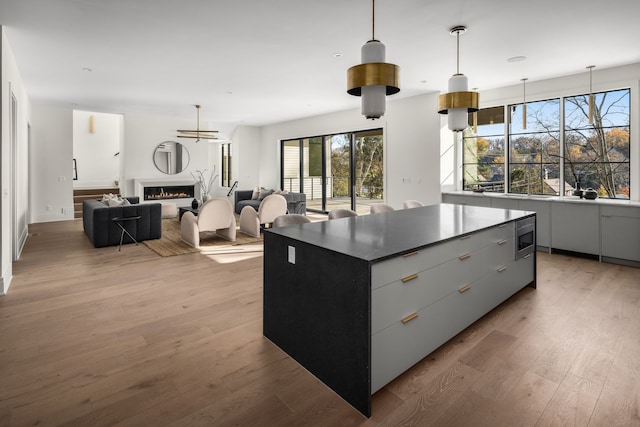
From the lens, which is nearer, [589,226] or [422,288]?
[422,288]

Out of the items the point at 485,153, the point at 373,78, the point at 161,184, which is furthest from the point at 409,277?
the point at 161,184

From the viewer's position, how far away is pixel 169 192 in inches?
397

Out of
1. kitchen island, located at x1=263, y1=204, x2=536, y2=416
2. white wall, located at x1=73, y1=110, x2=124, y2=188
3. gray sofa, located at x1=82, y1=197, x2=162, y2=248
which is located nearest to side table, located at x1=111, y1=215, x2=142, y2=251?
gray sofa, located at x1=82, y1=197, x2=162, y2=248

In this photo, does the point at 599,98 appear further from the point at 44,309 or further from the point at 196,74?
the point at 44,309

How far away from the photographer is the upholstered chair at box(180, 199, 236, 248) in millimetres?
5887

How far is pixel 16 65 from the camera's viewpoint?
16.3 ft

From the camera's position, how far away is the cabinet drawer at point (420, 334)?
1.96m

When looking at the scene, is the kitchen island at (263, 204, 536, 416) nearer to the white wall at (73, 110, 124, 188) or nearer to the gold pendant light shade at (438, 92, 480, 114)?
the gold pendant light shade at (438, 92, 480, 114)

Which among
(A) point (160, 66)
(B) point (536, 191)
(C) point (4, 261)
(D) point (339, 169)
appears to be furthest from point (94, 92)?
(B) point (536, 191)

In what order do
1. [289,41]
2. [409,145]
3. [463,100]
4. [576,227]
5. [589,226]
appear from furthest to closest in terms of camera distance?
[409,145] < [576,227] < [589,226] < [289,41] < [463,100]

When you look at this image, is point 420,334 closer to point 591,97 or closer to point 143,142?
point 591,97

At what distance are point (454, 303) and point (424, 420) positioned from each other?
0.92 m

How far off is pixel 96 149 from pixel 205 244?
7707 millimetres

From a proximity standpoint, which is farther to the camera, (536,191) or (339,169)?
(339,169)
